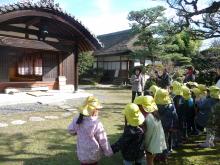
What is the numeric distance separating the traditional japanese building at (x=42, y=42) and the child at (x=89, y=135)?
827 cm

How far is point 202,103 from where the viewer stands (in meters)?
6.78

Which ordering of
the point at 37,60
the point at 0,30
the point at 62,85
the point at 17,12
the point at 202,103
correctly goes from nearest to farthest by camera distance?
1. the point at 202,103
2. the point at 17,12
3. the point at 0,30
4. the point at 62,85
5. the point at 37,60

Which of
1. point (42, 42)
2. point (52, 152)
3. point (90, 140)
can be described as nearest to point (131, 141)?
point (90, 140)

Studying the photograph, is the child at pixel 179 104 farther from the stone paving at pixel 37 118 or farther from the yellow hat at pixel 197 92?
the stone paving at pixel 37 118

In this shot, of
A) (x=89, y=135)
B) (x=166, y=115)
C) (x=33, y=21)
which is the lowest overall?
(x=89, y=135)

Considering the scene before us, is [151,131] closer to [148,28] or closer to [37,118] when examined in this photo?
[37,118]

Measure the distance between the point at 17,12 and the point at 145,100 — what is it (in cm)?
864

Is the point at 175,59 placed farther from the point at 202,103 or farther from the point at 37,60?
the point at 202,103

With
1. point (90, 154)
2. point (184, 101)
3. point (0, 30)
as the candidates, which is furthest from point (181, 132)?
point (0, 30)

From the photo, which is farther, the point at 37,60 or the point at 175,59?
the point at 175,59

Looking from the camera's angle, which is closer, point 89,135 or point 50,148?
point 89,135

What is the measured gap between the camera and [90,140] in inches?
174

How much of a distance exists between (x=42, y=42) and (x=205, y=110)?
9.09 metres

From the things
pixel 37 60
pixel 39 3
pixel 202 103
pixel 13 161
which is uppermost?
pixel 39 3
